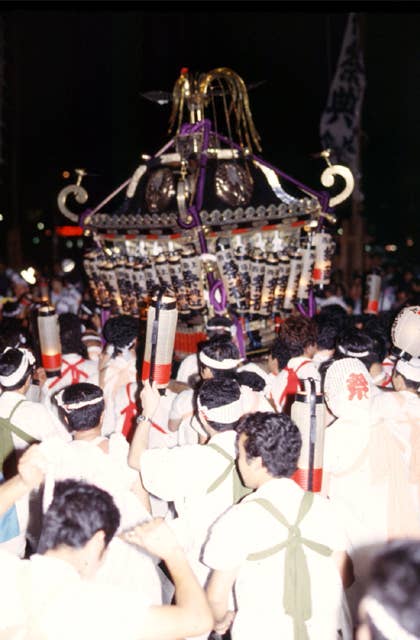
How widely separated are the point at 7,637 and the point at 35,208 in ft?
72.6

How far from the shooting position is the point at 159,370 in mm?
3070

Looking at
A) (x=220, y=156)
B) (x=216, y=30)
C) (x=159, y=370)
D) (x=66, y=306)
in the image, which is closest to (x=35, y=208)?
(x=216, y=30)

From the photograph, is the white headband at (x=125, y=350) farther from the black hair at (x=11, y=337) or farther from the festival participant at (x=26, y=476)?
the festival participant at (x=26, y=476)

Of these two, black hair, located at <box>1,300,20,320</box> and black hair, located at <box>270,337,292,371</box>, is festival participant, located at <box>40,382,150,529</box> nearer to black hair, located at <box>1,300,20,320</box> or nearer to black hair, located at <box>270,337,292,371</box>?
black hair, located at <box>270,337,292,371</box>

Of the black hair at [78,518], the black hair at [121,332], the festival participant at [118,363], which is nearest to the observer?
the black hair at [78,518]

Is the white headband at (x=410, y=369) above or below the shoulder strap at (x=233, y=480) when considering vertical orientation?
above

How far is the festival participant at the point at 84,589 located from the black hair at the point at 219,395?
94cm

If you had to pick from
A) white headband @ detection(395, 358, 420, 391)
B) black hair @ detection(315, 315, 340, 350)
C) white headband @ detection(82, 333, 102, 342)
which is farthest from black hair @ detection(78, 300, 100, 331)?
white headband @ detection(395, 358, 420, 391)

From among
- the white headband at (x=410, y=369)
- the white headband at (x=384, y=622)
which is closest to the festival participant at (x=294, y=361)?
the white headband at (x=410, y=369)

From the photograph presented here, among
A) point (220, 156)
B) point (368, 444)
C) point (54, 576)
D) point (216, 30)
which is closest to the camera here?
point (54, 576)

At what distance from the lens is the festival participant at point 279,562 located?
1.99 meters

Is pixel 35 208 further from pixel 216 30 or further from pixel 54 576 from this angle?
pixel 54 576

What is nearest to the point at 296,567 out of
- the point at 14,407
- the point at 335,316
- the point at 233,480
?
the point at 233,480

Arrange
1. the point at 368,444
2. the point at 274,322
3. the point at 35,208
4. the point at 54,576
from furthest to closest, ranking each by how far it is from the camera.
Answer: the point at 35,208
the point at 274,322
the point at 368,444
the point at 54,576
